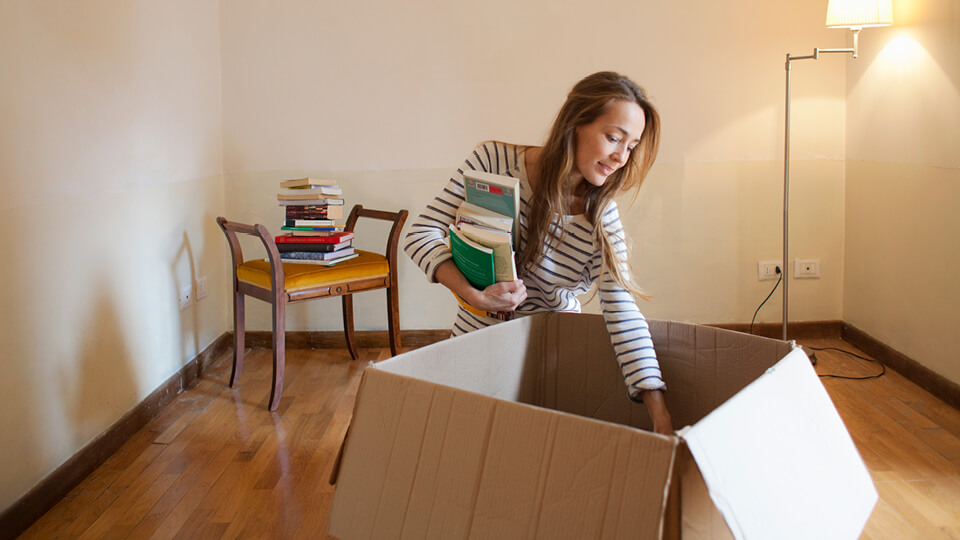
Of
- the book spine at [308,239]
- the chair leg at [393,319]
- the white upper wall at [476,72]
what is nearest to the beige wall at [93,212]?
the white upper wall at [476,72]

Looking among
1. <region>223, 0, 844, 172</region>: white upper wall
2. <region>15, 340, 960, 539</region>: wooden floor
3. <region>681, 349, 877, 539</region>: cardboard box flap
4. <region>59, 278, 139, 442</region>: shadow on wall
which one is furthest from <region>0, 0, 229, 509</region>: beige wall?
<region>681, 349, 877, 539</region>: cardboard box flap

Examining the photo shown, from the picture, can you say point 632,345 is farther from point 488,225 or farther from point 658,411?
point 488,225

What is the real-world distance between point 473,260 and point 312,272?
5.78 feet

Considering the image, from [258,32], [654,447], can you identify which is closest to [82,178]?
[258,32]

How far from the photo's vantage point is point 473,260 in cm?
135

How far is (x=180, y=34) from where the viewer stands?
126 inches

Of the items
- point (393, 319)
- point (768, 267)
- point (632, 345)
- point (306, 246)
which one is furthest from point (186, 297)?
point (768, 267)

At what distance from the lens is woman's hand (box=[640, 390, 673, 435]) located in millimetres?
1207

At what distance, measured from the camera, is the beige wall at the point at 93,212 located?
6.69ft

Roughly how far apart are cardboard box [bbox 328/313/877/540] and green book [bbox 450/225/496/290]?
55 cm

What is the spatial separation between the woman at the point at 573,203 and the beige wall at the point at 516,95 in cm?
214

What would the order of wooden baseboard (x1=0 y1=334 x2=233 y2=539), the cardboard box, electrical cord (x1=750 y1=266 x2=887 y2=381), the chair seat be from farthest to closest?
electrical cord (x1=750 y1=266 x2=887 y2=381) → the chair seat → wooden baseboard (x1=0 y1=334 x2=233 y2=539) → the cardboard box

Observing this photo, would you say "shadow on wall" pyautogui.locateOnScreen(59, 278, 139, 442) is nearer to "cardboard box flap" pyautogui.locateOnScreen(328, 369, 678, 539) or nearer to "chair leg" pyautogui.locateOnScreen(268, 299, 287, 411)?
"chair leg" pyautogui.locateOnScreen(268, 299, 287, 411)

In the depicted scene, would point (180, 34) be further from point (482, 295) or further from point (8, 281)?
point (482, 295)
